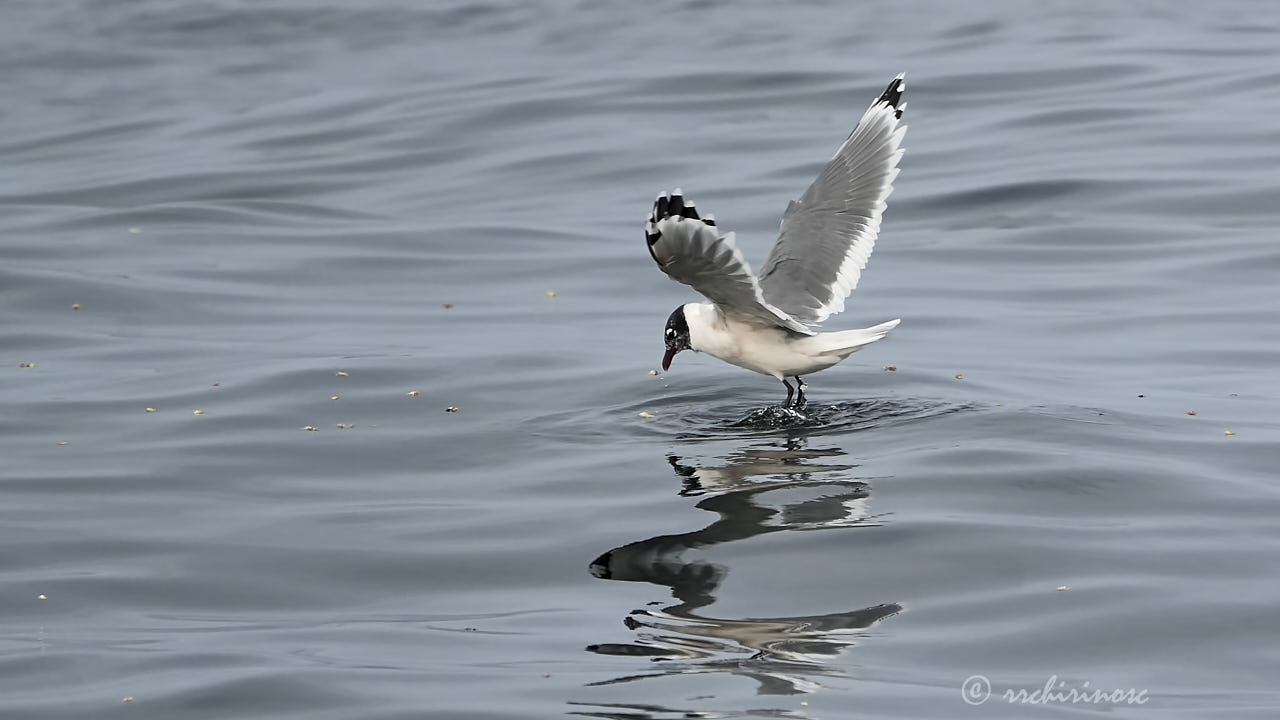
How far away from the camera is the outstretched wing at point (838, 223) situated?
1033cm

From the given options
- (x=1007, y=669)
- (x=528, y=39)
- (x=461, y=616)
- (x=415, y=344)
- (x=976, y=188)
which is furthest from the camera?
(x=528, y=39)

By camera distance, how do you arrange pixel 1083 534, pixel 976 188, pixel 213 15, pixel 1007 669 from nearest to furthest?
pixel 1007 669
pixel 1083 534
pixel 976 188
pixel 213 15

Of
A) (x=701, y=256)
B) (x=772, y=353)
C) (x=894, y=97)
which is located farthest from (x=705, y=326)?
(x=894, y=97)

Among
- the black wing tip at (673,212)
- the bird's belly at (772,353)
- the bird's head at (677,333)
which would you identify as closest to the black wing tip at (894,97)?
the bird's belly at (772,353)

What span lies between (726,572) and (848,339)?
2687 mm

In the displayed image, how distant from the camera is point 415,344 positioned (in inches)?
492

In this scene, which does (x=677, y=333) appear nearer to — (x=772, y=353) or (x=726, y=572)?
(x=772, y=353)

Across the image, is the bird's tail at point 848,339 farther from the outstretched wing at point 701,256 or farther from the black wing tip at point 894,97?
the black wing tip at point 894,97

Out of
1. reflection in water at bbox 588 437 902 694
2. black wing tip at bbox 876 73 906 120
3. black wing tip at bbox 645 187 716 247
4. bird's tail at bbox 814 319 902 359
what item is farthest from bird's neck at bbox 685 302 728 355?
black wing tip at bbox 645 187 716 247

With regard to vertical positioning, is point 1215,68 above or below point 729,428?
above

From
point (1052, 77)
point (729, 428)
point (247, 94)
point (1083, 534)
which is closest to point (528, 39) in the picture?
point (247, 94)

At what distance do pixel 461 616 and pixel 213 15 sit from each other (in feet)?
91.7

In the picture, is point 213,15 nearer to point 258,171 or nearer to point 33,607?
point 258,171

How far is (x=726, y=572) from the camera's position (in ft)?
23.8
